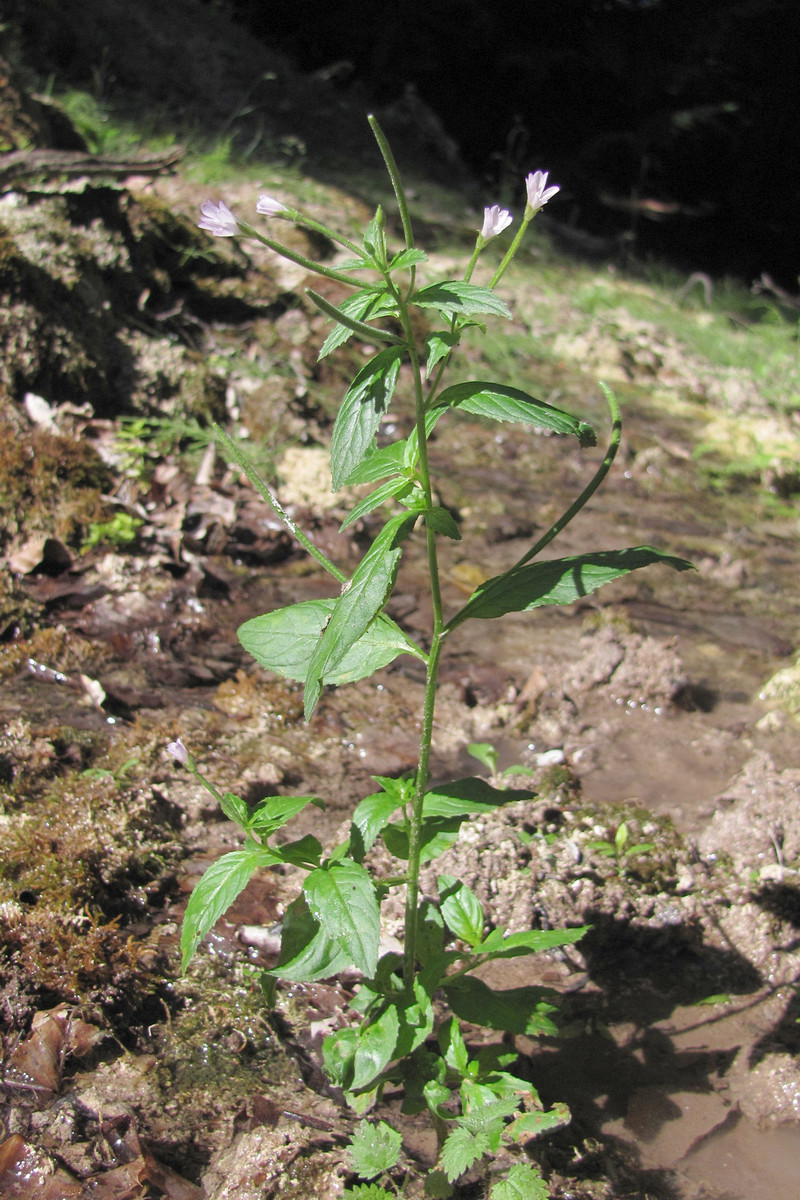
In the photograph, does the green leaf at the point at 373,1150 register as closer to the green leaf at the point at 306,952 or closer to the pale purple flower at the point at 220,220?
the green leaf at the point at 306,952

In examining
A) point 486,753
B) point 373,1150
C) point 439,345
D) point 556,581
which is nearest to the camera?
point 439,345

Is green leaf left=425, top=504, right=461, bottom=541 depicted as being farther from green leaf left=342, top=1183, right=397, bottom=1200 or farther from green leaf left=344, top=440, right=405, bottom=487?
green leaf left=342, top=1183, right=397, bottom=1200

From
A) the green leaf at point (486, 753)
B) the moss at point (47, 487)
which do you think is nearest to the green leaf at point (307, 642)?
the green leaf at point (486, 753)

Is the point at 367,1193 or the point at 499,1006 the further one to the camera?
the point at 499,1006

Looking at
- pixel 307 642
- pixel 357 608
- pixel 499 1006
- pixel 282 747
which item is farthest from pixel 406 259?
pixel 282 747

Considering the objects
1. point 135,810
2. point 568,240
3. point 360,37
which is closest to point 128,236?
point 135,810

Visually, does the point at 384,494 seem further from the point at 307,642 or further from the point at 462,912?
the point at 462,912
